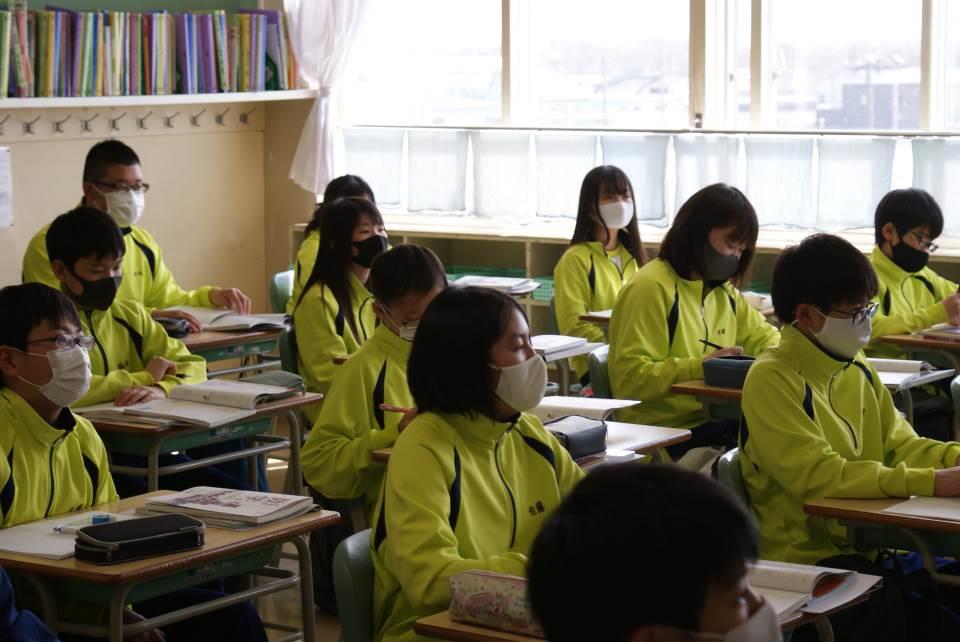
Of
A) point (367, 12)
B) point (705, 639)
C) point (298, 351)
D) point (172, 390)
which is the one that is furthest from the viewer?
point (367, 12)

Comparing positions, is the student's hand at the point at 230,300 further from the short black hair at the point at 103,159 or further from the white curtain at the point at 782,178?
the white curtain at the point at 782,178

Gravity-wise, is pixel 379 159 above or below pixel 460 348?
above

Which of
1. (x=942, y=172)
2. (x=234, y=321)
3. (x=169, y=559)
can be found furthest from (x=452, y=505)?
(x=942, y=172)

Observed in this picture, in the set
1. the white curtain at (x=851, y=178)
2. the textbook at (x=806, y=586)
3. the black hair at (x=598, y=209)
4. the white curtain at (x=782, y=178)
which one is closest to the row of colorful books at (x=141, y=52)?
the black hair at (x=598, y=209)

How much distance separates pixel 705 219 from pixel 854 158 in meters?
2.23

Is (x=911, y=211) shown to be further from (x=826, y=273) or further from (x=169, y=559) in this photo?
(x=169, y=559)

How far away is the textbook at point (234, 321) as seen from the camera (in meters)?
5.29

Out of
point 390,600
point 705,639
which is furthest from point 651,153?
point 705,639

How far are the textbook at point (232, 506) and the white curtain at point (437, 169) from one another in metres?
4.54

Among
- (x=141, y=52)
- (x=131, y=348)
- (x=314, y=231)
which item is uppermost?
(x=141, y=52)

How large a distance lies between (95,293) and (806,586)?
2639 mm

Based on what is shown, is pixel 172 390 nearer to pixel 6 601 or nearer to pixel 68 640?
pixel 68 640

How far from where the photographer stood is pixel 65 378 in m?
3.16

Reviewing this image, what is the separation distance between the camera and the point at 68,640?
2922 millimetres
